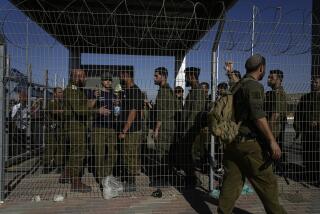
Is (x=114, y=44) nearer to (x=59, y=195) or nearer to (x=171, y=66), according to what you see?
(x=171, y=66)

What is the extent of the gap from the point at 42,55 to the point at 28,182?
2.51 meters

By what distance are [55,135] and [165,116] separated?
212 centimetres

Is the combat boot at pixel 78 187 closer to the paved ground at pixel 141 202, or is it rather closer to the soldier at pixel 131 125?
the paved ground at pixel 141 202

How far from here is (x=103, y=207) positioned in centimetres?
560

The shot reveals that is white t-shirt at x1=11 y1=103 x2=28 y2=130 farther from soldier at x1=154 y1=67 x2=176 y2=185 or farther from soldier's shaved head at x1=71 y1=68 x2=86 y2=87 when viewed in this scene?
soldier at x1=154 y1=67 x2=176 y2=185

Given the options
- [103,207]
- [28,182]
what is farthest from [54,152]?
[103,207]

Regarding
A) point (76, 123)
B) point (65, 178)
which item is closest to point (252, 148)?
point (76, 123)

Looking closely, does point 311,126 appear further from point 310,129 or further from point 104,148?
point 104,148

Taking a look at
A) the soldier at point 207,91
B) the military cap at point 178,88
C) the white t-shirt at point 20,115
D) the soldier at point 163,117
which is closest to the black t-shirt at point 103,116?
the soldier at point 163,117

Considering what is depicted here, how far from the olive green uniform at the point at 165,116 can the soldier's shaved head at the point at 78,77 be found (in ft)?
3.86

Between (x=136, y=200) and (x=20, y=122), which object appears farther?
(x=20, y=122)

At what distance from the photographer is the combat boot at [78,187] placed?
6387 millimetres

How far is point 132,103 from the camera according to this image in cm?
624

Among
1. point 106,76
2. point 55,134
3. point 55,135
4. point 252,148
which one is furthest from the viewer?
point 55,135
